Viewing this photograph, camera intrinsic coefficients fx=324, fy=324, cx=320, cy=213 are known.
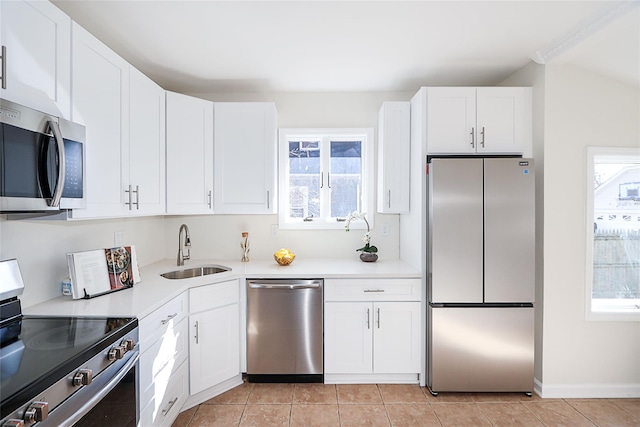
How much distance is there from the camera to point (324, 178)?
3223mm

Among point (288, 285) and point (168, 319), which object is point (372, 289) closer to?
point (288, 285)

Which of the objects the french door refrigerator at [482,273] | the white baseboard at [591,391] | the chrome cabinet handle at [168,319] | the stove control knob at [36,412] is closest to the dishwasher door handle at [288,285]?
the chrome cabinet handle at [168,319]

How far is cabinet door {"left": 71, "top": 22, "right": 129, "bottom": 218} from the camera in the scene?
5.25 feet

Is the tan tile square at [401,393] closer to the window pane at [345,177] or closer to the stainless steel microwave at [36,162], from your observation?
the window pane at [345,177]

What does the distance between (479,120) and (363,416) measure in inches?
91.1

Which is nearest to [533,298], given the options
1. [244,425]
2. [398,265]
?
[398,265]

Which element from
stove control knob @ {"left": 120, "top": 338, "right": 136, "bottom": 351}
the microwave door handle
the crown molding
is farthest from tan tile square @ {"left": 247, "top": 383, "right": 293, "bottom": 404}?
the crown molding

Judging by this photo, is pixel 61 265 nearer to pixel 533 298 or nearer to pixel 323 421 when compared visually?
pixel 323 421

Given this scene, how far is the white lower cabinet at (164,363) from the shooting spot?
166 centimetres

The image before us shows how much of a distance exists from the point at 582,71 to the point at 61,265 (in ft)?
12.2

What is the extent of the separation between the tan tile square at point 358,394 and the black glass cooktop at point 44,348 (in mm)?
1613

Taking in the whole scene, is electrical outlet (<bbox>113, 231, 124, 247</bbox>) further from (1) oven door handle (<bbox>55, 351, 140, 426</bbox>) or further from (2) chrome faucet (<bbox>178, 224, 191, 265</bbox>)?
(1) oven door handle (<bbox>55, 351, 140, 426</bbox>)

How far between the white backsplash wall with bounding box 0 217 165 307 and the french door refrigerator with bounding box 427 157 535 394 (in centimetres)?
238

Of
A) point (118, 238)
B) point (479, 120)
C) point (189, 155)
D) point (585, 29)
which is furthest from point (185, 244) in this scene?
point (585, 29)
